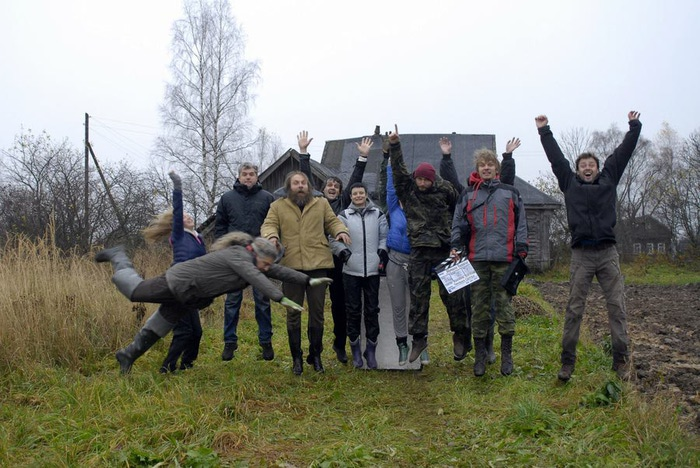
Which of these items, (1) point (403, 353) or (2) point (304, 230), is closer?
(2) point (304, 230)

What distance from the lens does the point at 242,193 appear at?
6.63 metres

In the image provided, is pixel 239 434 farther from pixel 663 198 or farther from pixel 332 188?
pixel 663 198

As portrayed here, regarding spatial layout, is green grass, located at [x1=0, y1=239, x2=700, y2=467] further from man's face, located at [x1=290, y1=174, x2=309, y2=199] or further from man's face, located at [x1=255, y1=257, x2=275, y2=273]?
man's face, located at [x1=290, y1=174, x2=309, y2=199]

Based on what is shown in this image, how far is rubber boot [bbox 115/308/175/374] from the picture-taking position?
18.0 ft

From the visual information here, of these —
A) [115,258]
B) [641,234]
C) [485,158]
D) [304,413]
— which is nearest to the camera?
[304,413]

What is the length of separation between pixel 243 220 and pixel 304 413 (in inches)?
94.7

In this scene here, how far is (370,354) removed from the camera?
21.7ft

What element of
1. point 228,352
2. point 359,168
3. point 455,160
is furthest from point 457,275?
point 455,160

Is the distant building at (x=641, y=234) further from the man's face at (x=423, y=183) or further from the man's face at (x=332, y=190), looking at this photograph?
the man's face at (x=423, y=183)

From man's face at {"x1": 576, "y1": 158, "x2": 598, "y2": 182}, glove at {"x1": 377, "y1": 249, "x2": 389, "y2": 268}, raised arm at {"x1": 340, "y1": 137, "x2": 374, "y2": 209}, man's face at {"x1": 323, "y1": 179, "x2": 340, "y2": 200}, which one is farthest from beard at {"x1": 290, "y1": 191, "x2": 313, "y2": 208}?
man's face at {"x1": 576, "y1": 158, "x2": 598, "y2": 182}

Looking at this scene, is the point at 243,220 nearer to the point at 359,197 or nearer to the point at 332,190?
the point at 332,190

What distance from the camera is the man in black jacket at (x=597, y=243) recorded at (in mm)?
5270

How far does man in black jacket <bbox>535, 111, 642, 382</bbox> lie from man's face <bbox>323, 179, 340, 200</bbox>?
2640 mm

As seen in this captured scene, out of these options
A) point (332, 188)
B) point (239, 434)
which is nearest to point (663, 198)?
point (332, 188)
